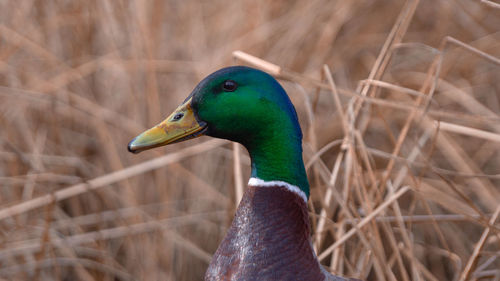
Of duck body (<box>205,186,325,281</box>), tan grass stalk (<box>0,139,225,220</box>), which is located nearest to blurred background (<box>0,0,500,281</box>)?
tan grass stalk (<box>0,139,225,220</box>)

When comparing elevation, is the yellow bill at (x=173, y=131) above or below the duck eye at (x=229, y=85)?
below

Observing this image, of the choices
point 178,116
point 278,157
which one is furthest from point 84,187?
point 278,157

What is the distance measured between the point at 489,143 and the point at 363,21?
2.83ft

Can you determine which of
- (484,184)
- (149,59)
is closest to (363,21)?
(484,184)

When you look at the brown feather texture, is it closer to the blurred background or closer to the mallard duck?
the mallard duck

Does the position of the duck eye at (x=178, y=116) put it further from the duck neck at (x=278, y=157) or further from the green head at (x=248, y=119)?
the duck neck at (x=278, y=157)

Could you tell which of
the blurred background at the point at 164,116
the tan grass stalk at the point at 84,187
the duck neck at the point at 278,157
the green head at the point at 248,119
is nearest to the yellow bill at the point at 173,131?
the green head at the point at 248,119

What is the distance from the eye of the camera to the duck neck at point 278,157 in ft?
4.12

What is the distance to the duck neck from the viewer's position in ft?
4.12

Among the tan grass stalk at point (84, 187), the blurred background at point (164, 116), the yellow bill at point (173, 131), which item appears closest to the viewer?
the yellow bill at point (173, 131)

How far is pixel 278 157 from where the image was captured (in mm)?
1271

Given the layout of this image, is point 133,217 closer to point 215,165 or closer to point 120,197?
point 120,197

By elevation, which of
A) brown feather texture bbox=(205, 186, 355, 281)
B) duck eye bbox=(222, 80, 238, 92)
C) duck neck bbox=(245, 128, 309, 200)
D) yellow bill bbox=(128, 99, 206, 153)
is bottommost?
brown feather texture bbox=(205, 186, 355, 281)

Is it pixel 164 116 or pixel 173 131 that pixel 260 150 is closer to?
pixel 173 131
